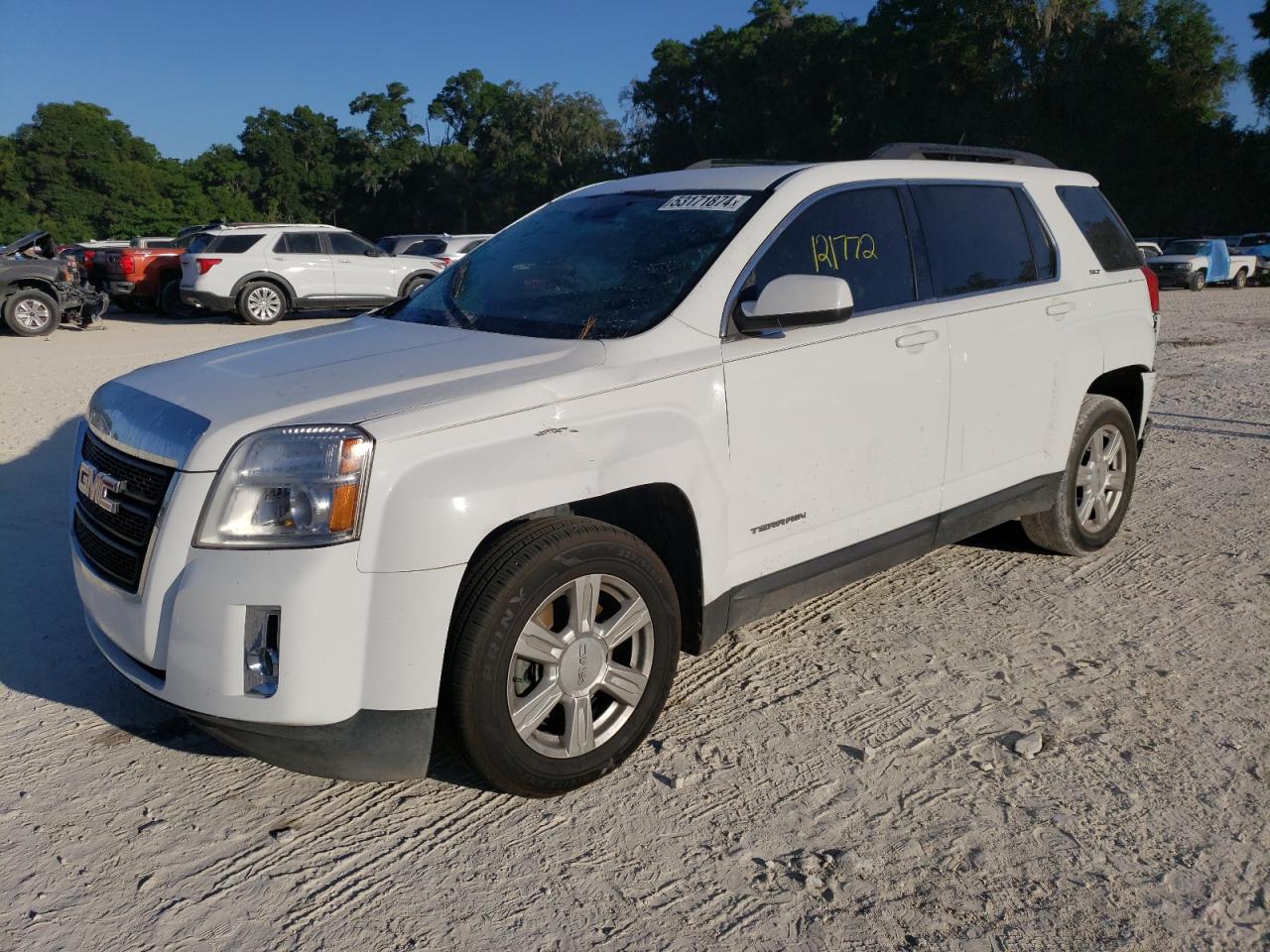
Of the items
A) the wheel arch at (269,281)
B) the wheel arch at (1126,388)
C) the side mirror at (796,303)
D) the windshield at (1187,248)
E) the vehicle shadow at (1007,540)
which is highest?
the windshield at (1187,248)

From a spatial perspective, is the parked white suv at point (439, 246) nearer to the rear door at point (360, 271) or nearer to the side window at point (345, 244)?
the rear door at point (360, 271)

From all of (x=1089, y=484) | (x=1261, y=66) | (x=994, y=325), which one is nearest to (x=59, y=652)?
(x=994, y=325)

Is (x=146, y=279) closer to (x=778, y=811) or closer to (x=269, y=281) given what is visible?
(x=269, y=281)

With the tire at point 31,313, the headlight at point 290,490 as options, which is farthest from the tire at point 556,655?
the tire at point 31,313

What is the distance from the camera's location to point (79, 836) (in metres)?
2.99

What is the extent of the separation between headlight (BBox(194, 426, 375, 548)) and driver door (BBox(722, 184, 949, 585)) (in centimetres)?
125

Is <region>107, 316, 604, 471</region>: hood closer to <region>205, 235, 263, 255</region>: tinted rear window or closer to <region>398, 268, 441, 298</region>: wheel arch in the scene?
<region>205, 235, 263, 255</region>: tinted rear window

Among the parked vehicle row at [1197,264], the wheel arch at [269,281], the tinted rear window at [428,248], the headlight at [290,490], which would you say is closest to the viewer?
the headlight at [290,490]

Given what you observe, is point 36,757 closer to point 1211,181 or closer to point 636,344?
point 636,344

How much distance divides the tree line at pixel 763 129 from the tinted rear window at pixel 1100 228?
123ft

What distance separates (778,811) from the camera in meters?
3.08

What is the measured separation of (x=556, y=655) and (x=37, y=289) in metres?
17.2

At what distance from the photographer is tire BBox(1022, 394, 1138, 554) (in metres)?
5.01

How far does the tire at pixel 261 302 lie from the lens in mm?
18672
